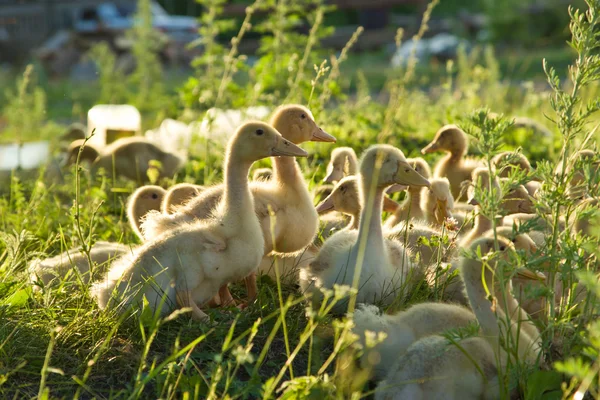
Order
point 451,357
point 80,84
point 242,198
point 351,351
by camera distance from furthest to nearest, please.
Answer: point 80,84 < point 242,198 < point 351,351 < point 451,357

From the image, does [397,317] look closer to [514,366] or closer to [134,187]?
[514,366]

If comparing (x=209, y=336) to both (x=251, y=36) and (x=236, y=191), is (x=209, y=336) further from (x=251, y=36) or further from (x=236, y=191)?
(x=251, y=36)

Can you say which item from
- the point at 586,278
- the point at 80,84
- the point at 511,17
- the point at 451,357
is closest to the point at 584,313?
the point at 451,357

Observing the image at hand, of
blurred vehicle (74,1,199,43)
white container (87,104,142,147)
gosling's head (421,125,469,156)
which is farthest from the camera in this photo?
blurred vehicle (74,1,199,43)

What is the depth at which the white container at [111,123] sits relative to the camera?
1035 cm

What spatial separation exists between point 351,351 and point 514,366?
2.48 feet

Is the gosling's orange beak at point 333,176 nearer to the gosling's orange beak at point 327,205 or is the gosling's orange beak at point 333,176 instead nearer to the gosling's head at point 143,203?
the gosling's orange beak at point 327,205

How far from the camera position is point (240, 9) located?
83.7 ft

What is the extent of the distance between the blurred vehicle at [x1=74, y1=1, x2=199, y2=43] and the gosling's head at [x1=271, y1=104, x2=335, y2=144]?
19.2 metres

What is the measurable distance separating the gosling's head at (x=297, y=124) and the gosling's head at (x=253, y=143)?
0.94m

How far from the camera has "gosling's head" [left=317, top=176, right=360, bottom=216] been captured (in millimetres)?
5965

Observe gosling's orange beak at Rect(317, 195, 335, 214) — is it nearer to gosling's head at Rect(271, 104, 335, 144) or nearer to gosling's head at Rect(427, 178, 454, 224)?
gosling's head at Rect(271, 104, 335, 144)

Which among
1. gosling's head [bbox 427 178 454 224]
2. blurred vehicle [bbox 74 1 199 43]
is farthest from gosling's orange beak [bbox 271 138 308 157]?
blurred vehicle [bbox 74 1 199 43]

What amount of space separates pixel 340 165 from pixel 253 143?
67.8 inches
